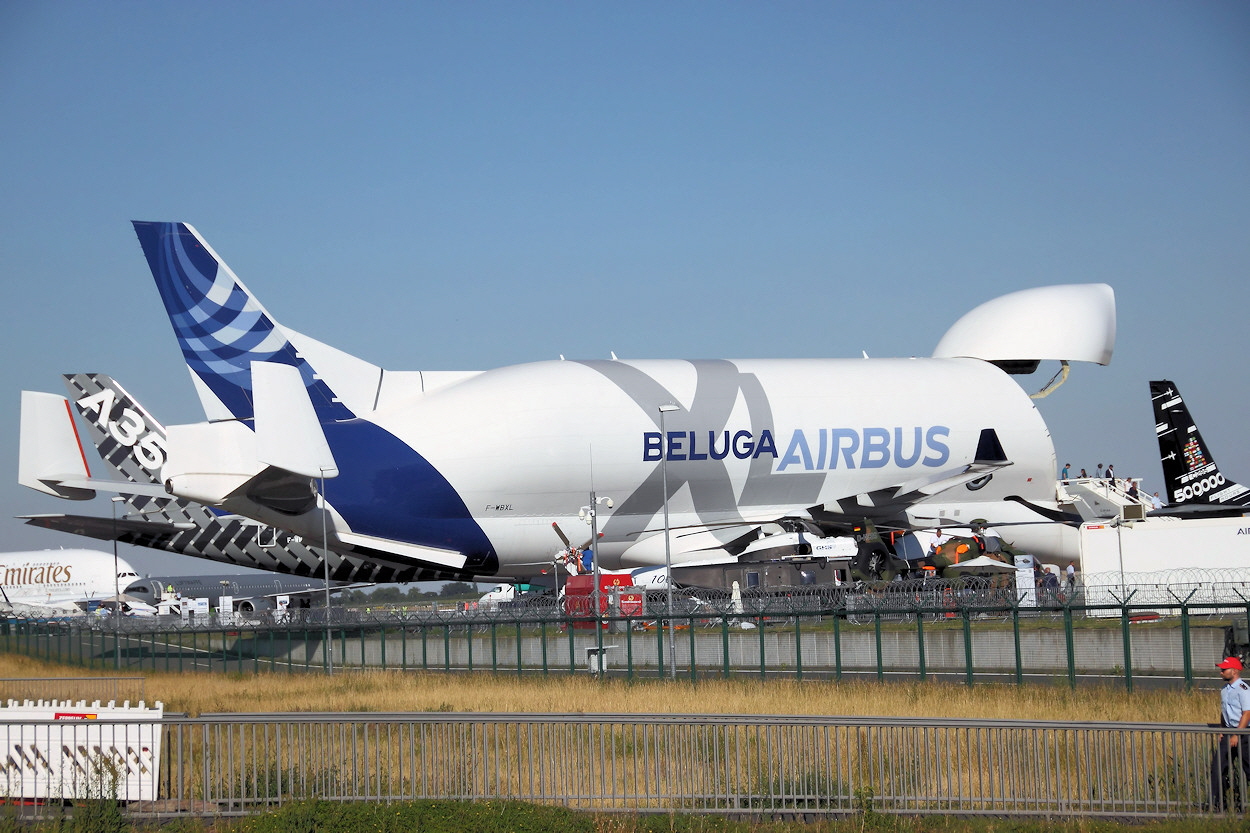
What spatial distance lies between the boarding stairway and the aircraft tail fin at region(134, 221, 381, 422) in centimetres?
2985

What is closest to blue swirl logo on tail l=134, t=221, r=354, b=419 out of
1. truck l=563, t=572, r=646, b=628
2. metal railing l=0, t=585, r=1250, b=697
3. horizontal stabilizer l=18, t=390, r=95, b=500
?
horizontal stabilizer l=18, t=390, r=95, b=500

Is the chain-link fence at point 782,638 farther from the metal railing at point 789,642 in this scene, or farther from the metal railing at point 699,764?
the metal railing at point 699,764

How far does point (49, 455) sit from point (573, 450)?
18040mm

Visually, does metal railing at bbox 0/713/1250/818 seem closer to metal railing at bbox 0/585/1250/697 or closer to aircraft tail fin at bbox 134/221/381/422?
metal railing at bbox 0/585/1250/697

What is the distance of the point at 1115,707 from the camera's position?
20.1 m

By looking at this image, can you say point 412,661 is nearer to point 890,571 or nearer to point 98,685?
point 98,685

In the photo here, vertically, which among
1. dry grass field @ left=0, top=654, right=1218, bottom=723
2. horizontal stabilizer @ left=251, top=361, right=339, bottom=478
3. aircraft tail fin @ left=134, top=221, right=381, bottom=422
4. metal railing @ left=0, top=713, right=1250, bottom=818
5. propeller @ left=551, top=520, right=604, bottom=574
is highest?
aircraft tail fin @ left=134, top=221, right=381, bottom=422

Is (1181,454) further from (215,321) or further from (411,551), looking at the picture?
(215,321)

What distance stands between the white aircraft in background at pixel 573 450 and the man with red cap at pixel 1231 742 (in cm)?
2896

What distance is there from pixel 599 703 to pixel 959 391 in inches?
1315

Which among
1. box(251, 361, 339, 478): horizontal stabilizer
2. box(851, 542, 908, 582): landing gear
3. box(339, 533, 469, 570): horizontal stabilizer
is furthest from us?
box(851, 542, 908, 582): landing gear

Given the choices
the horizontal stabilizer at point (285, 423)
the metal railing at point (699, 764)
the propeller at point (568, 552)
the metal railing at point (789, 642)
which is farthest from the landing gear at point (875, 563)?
the metal railing at point (699, 764)

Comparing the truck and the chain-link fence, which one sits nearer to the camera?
the chain-link fence

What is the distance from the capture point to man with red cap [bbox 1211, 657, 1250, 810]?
12.3 metres
